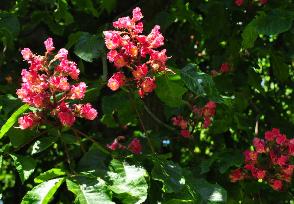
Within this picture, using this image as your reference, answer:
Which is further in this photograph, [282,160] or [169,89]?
[282,160]

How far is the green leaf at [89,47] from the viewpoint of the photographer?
6.56ft

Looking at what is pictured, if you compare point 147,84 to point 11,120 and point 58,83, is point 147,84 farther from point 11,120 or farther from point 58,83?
point 11,120

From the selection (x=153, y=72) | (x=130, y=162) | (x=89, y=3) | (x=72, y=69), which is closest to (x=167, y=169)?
(x=130, y=162)

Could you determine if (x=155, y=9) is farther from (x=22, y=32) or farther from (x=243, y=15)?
(x=22, y=32)

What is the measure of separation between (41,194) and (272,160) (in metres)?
1.09

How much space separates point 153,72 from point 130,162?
30 centimetres

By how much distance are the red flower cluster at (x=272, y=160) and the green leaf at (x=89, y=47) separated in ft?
2.53

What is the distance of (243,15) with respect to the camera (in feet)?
9.52

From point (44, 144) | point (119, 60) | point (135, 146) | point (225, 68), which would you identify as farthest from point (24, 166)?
point (225, 68)

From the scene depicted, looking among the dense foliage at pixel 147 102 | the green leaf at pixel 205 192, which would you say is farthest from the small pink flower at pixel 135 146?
the green leaf at pixel 205 192

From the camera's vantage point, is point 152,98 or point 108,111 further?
point 152,98

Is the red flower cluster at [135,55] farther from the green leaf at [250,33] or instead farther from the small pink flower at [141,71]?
the green leaf at [250,33]

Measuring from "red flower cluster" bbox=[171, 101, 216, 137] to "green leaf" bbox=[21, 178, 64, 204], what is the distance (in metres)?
1.18

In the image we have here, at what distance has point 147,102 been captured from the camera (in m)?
3.16
